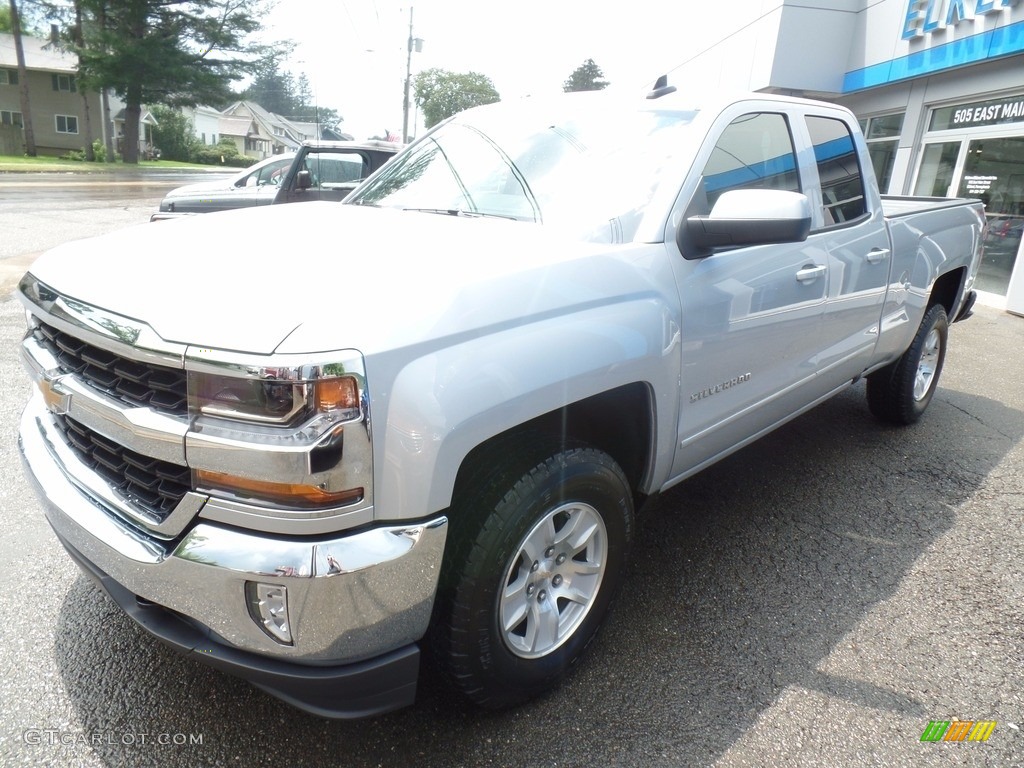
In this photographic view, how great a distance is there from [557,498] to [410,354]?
25.9 inches

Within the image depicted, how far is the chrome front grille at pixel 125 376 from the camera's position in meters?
1.65

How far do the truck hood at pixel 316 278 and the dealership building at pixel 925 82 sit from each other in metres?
9.85

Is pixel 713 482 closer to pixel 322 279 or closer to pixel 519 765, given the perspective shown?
pixel 519 765

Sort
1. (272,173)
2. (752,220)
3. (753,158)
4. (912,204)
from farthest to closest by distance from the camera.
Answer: (272,173), (912,204), (753,158), (752,220)

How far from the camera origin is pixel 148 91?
125 ft

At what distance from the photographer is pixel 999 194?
9.77m

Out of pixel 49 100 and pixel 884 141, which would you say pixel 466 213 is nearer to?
pixel 884 141

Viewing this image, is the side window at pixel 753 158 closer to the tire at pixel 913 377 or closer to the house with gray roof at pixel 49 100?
the tire at pixel 913 377

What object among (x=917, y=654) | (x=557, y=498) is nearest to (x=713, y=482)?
(x=917, y=654)

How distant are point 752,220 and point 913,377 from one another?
9.67ft

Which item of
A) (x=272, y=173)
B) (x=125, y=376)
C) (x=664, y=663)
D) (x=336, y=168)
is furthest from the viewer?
(x=272, y=173)

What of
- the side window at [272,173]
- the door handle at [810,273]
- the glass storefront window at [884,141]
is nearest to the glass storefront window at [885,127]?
the glass storefront window at [884,141]

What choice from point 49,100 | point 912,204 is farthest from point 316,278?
point 49,100

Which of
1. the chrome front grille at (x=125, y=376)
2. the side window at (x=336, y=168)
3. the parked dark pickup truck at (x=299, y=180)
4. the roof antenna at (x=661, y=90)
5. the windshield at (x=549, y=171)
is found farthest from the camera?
the side window at (x=336, y=168)
